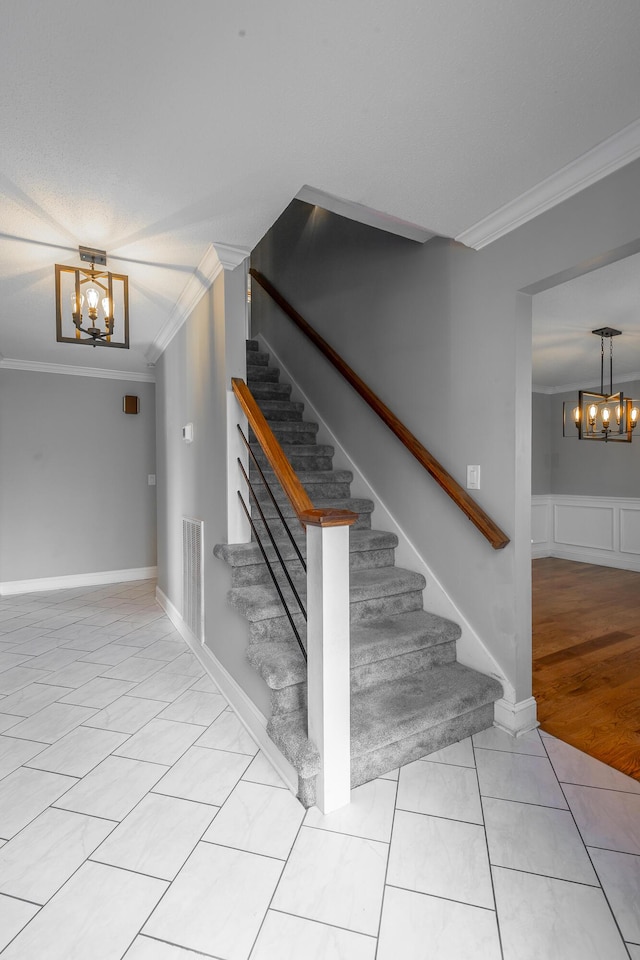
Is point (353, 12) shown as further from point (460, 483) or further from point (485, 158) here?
point (460, 483)

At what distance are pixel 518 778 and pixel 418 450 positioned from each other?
1538 mm

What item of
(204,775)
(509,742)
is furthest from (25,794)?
(509,742)

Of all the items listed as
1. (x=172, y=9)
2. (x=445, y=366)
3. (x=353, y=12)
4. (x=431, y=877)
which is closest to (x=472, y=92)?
(x=353, y=12)

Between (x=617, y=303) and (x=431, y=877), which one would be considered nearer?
(x=431, y=877)

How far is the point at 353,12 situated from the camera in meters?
1.20

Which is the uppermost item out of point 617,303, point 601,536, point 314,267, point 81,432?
point 314,267

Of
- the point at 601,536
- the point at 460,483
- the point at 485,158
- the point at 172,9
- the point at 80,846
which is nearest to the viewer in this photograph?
the point at 172,9

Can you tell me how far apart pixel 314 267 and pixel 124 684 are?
3.39 meters

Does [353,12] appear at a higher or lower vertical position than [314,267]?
lower

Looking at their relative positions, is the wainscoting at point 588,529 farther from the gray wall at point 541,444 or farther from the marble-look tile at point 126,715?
the marble-look tile at point 126,715

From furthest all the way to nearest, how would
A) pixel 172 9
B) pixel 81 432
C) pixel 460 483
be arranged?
pixel 81 432
pixel 460 483
pixel 172 9

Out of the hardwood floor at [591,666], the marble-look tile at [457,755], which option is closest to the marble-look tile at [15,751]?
the marble-look tile at [457,755]

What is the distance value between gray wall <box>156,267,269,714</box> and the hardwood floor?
147 centimetres

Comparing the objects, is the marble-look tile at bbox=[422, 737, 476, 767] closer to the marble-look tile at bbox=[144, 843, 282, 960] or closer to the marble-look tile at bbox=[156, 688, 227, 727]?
the marble-look tile at bbox=[144, 843, 282, 960]
